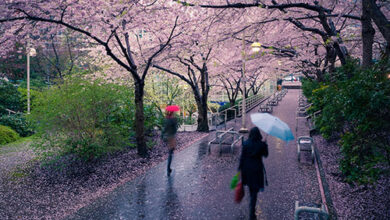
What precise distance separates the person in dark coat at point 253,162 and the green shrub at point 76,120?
15.0ft

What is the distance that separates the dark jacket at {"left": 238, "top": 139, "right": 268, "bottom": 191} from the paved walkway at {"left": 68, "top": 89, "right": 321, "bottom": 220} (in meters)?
0.73

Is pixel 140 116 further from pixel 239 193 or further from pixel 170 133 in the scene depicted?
pixel 239 193

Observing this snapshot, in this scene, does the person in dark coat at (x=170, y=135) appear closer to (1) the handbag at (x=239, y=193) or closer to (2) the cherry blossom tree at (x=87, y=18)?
(2) the cherry blossom tree at (x=87, y=18)

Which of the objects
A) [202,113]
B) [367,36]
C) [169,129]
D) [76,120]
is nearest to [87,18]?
[76,120]

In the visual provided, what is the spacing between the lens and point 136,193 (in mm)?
6082

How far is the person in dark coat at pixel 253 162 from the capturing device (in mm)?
4551

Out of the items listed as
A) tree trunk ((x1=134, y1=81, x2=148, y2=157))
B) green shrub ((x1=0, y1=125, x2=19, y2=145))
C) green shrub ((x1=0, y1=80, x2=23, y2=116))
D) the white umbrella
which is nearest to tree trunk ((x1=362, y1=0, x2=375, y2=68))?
the white umbrella

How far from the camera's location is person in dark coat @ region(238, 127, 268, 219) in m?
4.55

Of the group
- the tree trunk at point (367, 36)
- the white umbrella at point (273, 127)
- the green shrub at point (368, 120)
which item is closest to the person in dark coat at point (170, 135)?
the white umbrella at point (273, 127)

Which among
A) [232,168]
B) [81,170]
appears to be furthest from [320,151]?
[81,170]

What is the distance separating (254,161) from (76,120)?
539 centimetres

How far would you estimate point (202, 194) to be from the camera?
19.4ft

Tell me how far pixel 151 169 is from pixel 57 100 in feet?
11.2

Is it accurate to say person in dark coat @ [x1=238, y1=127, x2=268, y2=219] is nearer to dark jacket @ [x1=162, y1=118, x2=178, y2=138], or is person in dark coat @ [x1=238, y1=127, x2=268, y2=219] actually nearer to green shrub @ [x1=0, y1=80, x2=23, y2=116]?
dark jacket @ [x1=162, y1=118, x2=178, y2=138]
